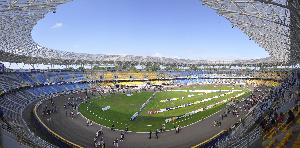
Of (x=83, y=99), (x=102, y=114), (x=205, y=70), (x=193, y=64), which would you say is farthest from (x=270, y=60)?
(x=102, y=114)

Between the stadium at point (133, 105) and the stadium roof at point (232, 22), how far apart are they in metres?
0.08

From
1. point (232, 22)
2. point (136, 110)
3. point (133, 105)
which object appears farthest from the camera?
point (133, 105)

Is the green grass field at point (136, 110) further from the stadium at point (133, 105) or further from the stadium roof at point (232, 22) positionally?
the stadium roof at point (232, 22)

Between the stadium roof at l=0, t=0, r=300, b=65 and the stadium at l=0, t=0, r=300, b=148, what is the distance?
0.08m

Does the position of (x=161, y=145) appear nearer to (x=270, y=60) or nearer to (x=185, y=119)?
(x=185, y=119)

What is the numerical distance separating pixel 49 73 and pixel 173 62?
43.0 meters

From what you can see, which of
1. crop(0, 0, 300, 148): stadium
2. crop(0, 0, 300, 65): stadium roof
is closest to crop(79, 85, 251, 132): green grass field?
crop(0, 0, 300, 148): stadium

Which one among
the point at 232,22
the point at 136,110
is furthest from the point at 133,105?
the point at 232,22

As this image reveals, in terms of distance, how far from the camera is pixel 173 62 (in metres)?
118

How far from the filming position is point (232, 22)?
1606 inches

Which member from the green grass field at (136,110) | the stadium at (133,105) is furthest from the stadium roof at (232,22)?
the green grass field at (136,110)

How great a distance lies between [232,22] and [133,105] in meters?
26.7

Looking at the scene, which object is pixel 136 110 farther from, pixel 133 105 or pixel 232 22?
pixel 232 22

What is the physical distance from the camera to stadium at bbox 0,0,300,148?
26.3m
